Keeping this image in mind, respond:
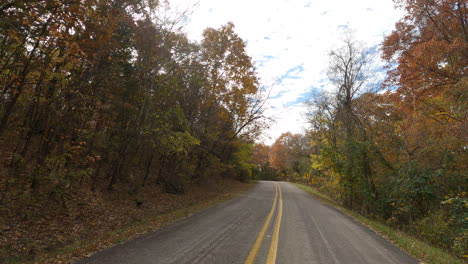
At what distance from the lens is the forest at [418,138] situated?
30.4 feet

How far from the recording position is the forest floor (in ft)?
17.3

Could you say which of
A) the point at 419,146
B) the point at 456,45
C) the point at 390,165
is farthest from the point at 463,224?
the point at 456,45

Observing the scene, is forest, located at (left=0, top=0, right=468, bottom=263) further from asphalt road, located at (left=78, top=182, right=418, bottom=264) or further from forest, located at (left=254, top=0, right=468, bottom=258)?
asphalt road, located at (left=78, top=182, right=418, bottom=264)

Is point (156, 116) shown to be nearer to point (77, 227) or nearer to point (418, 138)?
point (77, 227)

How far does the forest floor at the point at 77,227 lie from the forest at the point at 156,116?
0.06m

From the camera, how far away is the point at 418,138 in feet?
37.2

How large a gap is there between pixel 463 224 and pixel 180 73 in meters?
13.3

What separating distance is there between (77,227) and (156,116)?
5873 mm

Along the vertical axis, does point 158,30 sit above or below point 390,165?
above

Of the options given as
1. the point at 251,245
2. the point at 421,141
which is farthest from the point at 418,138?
the point at 251,245

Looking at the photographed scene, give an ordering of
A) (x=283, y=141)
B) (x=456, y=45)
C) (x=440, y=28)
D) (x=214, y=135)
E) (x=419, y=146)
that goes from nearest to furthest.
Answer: (x=456, y=45) < (x=419, y=146) < (x=440, y=28) < (x=214, y=135) < (x=283, y=141)

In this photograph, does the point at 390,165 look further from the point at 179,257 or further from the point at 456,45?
the point at 179,257

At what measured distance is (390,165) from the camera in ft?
43.2

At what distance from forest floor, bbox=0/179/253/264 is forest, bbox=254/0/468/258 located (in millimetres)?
9478
